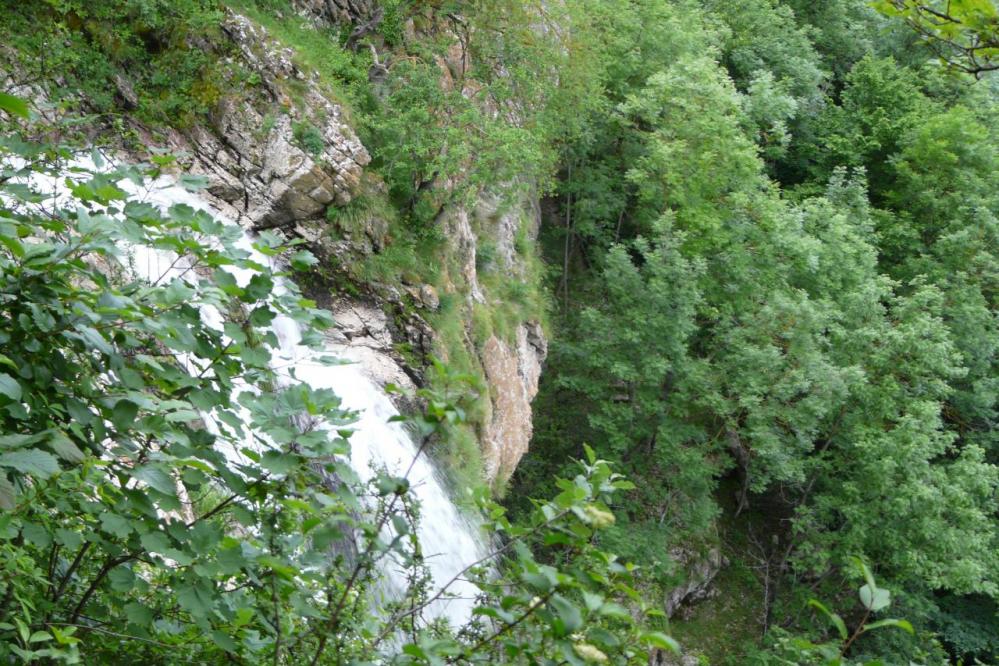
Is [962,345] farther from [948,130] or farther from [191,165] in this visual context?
[191,165]

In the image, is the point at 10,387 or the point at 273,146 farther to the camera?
the point at 273,146

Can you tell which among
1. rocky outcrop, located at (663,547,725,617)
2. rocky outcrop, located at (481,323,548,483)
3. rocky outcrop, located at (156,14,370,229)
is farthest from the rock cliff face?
rocky outcrop, located at (663,547,725,617)

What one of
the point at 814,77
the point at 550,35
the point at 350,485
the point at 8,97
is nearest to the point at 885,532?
the point at 550,35

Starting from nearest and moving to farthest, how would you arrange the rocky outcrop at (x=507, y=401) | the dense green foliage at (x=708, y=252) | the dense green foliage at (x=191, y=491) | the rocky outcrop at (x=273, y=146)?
the dense green foliage at (x=191, y=491), the rocky outcrop at (x=273, y=146), the dense green foliage at (x=708, y=252), the rocky outcrop at (x=507, y=401)

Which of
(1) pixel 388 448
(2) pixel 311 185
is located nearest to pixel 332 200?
(2) pixel 311 185

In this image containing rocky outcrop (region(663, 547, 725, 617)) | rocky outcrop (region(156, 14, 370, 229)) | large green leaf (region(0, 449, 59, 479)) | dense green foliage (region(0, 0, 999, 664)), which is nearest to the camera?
large green leaf (region(0, 449, 59, 479))

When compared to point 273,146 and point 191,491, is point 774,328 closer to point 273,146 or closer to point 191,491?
point 273,146

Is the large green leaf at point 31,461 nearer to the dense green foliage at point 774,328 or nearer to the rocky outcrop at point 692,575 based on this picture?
the dense green foliage at point 774,328

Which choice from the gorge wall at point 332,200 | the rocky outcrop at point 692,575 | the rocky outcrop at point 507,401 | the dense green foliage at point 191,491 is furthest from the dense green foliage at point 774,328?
the dense green foliage at point 191,491

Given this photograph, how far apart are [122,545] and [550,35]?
15.1 meters

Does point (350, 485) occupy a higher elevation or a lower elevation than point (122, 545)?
higher

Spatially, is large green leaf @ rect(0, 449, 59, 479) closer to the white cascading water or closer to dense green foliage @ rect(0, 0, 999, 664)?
the white cascading water

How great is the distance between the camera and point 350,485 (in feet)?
8.96

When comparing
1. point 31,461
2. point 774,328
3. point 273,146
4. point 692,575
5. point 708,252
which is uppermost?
point 708,252
